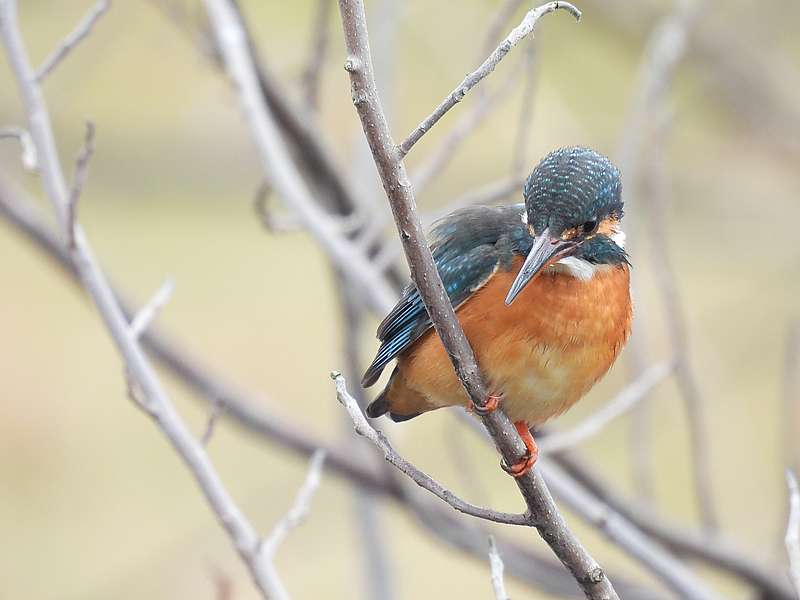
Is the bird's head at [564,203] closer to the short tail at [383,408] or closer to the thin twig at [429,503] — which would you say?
the short tail at [383,408]

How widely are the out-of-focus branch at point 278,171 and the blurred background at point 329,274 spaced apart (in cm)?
28

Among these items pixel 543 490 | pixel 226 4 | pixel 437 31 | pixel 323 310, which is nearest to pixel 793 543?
pixel 543 490

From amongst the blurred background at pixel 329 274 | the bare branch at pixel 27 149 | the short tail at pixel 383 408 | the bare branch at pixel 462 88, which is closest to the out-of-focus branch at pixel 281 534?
the short tail at pixel 383 408

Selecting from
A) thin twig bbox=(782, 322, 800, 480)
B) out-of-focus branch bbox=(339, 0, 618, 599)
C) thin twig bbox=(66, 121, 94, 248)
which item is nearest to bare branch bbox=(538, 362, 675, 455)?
thin twig bbox=(782, 322, 800, 480)

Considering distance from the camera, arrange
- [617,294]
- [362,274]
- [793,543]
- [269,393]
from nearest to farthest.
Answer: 1. [793,543]
2. [617,294]
3. [362,274]
4. [269,393]

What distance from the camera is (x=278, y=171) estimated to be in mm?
3590

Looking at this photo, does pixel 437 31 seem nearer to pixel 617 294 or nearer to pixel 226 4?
pixel 226 4

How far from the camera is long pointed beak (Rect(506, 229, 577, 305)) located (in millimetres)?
2408

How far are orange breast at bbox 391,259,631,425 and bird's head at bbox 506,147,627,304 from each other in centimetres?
Answer: 15

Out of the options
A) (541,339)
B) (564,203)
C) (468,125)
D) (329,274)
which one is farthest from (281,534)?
(329,274)

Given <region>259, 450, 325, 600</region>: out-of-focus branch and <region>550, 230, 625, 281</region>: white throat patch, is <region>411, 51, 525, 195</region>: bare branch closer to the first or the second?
<region>550, 230, 625, 281</region>: white throat patch

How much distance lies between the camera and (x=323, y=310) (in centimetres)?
766

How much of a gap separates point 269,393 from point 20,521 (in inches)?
56.9

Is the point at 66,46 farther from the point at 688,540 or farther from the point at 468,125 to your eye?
the point at 688,540
